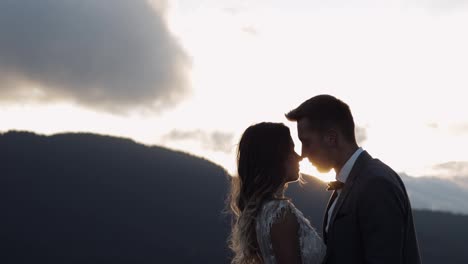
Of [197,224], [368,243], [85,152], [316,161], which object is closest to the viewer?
[368,243]

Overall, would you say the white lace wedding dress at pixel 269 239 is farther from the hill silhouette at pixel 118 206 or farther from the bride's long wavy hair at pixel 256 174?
the hill silhouette at pixel 118 206

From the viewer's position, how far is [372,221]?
15.6 feet

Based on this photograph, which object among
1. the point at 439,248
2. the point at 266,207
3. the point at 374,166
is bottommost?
the point at 439,248

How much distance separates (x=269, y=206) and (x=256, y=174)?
359 millimetres

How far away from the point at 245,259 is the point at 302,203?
518 feet

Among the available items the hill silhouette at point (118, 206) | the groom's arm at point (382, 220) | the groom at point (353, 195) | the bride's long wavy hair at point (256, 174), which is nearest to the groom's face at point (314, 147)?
the groom at point (353, 195)

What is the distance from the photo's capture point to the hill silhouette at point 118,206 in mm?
146125

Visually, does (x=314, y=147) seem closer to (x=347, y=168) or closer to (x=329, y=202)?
(x=347, y=168)

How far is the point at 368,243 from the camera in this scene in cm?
478

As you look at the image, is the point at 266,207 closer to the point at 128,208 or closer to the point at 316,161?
the point at 316,161

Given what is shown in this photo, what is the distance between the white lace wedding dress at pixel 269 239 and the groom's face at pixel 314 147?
0.67 meters

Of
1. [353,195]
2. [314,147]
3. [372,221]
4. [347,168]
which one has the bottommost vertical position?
[372,221]

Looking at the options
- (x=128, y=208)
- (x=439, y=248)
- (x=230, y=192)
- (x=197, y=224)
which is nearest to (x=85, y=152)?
(x=128, y=208)

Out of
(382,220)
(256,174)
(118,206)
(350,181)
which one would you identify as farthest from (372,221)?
(118,206)
